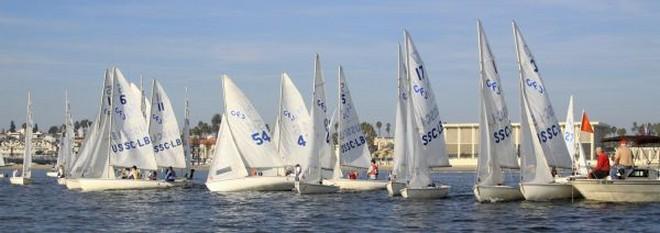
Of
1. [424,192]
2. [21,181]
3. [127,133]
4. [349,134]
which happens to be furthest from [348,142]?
[21,181]

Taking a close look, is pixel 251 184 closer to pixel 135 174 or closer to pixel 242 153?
pixel 242 153

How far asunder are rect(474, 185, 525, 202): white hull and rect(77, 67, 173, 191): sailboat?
20.8 meters

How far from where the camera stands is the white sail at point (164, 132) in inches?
2472

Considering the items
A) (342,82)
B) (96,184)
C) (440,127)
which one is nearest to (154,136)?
(96,184)

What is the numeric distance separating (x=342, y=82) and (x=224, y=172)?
323 inches

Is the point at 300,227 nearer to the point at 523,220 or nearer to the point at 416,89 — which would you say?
the point at 523,220

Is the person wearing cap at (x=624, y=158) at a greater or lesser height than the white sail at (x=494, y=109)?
lesser

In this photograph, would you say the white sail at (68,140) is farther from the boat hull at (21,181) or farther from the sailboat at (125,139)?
the sailboat at (125,139)

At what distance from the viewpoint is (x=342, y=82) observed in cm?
5731

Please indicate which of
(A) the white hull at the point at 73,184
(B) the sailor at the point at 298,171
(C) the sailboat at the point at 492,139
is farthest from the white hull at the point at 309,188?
(A) the white hull at the point at 73,184

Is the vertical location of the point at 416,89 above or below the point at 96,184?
above

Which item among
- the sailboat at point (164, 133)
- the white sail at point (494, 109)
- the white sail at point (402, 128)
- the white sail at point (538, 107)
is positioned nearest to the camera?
the white sail at point (494, 109)

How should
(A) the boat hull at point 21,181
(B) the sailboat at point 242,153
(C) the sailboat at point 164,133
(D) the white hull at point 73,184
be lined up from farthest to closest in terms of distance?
1. (A) the boat hull at point 21,181
2. (C) the sailboat at point 164,133
3. (D) the white hull at point 73,184
4. (B) the sailboat at point 242,153

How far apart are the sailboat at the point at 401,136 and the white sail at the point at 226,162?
336 inches
